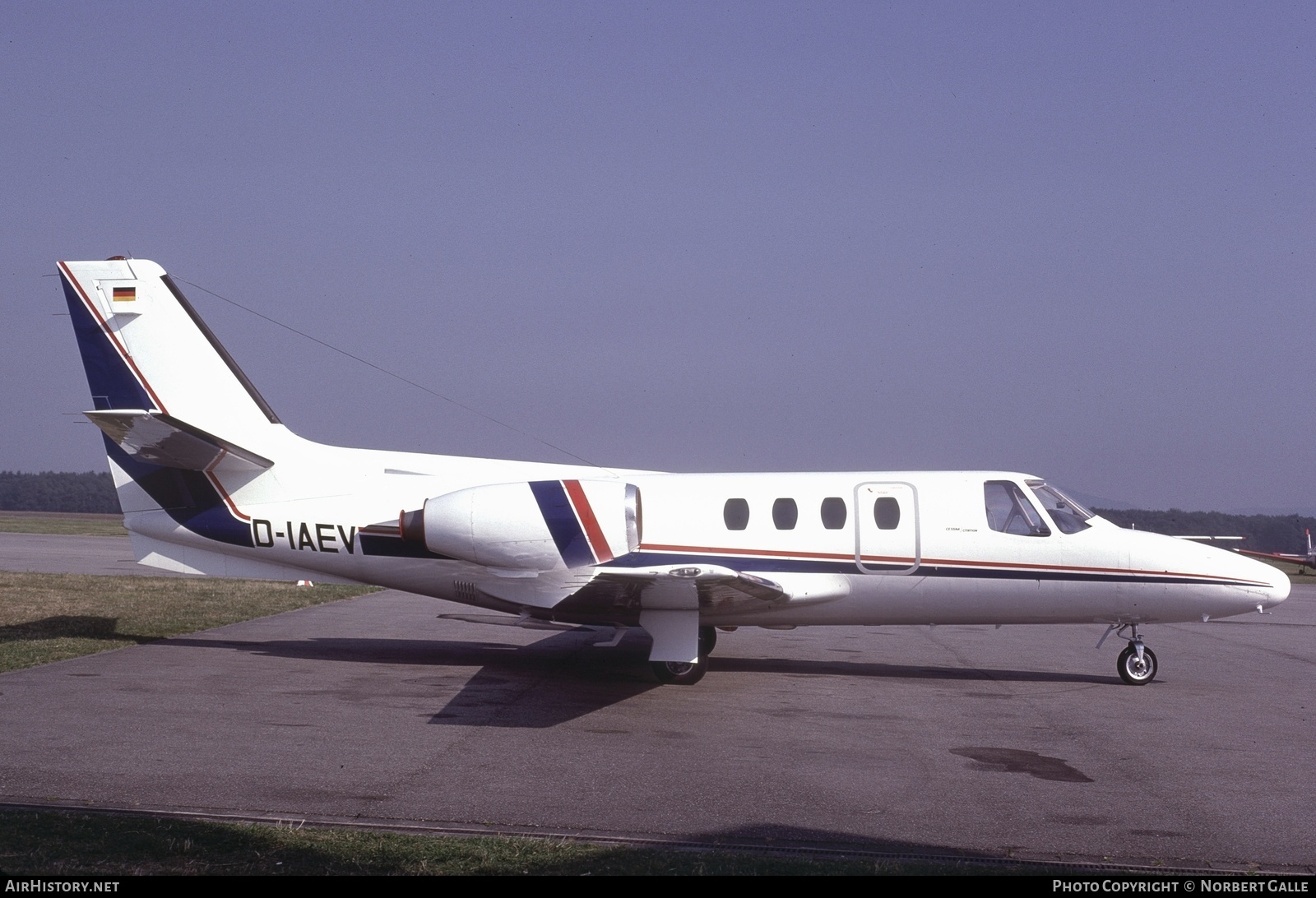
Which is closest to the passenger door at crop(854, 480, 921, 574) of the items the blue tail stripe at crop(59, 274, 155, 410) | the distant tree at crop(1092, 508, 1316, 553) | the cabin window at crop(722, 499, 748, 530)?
the cabin window at crop(722, 499, 748, 530)

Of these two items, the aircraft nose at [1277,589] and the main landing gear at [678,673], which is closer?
the main landing gear at [678,673]

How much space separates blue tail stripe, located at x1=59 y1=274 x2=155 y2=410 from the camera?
1380cm

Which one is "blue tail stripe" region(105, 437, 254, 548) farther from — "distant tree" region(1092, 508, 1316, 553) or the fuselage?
"distant tree" region(1092, 508, 1316, 553)

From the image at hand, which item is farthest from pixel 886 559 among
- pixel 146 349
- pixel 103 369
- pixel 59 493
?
pixel 59 493

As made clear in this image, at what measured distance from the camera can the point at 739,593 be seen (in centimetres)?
1185

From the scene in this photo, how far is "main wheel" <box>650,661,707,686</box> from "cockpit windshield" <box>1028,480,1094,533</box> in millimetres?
4705

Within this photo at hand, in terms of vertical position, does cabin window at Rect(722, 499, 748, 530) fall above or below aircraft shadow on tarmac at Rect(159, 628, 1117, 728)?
above

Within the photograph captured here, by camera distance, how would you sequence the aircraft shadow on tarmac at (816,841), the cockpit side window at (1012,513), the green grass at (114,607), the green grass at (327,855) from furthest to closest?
the green grass at (114,607) → the cockpit side window at (1012,513) → the aircraft shadow on tarmac at (816,841) → the green grass at (327,855)

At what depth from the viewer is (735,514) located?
12812 mm

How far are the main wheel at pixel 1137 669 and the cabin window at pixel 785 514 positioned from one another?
14.5ft

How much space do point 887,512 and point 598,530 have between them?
357 cm

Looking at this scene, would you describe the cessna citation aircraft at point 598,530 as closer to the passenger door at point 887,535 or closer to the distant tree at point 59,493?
the passenger door at point 887,535

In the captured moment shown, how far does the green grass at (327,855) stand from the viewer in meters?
5.74

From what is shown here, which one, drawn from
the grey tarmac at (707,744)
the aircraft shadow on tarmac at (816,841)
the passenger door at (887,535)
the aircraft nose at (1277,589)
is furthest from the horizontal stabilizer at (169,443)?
the aircraft nose at (1277,589)
